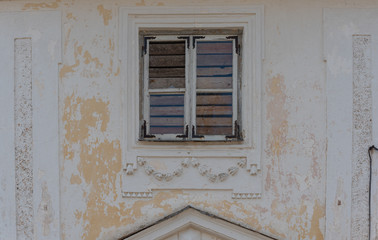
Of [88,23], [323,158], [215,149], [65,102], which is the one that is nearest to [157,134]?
[215,149]

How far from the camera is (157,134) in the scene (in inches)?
Answer: 211

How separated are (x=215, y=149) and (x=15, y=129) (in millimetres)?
2141

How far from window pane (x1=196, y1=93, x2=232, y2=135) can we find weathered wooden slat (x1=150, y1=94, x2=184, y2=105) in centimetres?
19

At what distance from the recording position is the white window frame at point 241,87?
17.1ft

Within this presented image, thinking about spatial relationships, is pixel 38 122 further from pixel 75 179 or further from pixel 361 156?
pixel 361 156

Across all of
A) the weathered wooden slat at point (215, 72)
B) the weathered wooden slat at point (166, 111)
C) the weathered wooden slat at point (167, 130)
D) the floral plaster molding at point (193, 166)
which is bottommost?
the floral plaster molding at point (193, 166)

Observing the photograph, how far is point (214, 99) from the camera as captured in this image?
211 inches

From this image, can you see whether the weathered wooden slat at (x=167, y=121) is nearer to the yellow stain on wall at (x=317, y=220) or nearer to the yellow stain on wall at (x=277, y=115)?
the yellow stain on wall at (x=277, y=115)

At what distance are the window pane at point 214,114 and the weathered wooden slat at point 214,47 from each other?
1.52 feet

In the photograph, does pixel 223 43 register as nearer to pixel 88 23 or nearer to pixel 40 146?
pixel 88 23

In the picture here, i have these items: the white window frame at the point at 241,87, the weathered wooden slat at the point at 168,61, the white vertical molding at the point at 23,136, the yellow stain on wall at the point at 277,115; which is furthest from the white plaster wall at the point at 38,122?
the yellow stain on wall at the point at 277,115

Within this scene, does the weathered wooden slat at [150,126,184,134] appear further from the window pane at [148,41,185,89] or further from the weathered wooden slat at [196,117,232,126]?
the window pane at [148,41,185,89]

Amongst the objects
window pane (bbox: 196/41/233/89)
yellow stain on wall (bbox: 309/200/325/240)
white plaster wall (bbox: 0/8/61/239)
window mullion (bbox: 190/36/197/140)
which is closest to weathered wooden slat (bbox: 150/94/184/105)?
window mullion (bbox: 190/36/197/140)

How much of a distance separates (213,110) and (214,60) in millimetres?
537
